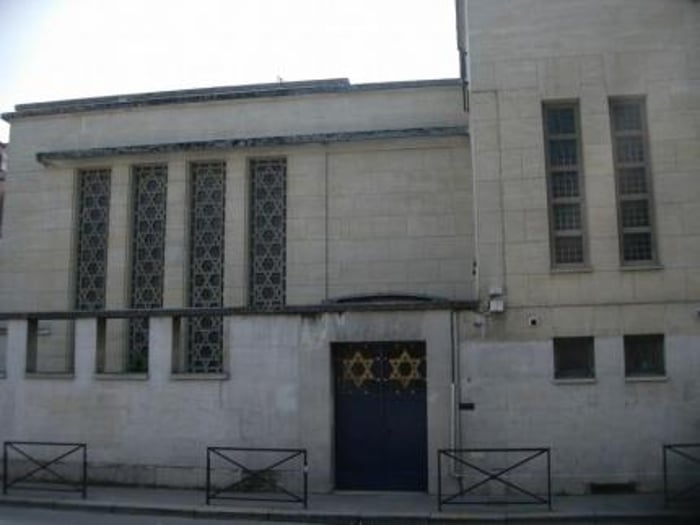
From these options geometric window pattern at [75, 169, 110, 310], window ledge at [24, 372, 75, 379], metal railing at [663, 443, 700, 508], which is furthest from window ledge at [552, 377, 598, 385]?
geometric window pattern at [75, 169, 110, 310]

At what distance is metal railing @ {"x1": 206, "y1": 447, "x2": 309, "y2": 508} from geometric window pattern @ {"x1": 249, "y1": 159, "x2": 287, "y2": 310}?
6013mm

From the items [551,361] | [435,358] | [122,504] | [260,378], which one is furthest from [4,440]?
[551,361]

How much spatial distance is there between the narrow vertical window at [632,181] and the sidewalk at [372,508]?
4751 millimetres

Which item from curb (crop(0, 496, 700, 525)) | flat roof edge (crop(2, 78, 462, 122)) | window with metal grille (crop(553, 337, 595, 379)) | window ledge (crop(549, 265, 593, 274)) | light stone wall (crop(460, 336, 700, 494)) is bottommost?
curb (crop(0, 496, 700, 525))

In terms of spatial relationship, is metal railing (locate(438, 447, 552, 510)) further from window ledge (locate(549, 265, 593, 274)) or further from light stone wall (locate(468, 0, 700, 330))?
window ledge (locate(549, 265, 593, 274))

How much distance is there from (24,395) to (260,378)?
534 centimetres

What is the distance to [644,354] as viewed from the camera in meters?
15.5

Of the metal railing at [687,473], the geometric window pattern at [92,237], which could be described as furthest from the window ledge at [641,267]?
the geometric window pattern at [92,237]

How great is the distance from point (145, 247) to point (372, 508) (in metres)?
11.2

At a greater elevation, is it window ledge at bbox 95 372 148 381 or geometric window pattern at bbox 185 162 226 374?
geometric window pattern at bbox 185 162 226 374

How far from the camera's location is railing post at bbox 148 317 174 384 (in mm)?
16500

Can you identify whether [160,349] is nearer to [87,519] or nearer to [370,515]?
[87,519]

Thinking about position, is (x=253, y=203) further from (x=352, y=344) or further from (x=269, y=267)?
(x=352, y=344)

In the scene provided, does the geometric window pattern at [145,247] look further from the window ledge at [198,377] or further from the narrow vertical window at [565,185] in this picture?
the narrow vertical window at [565,185]
